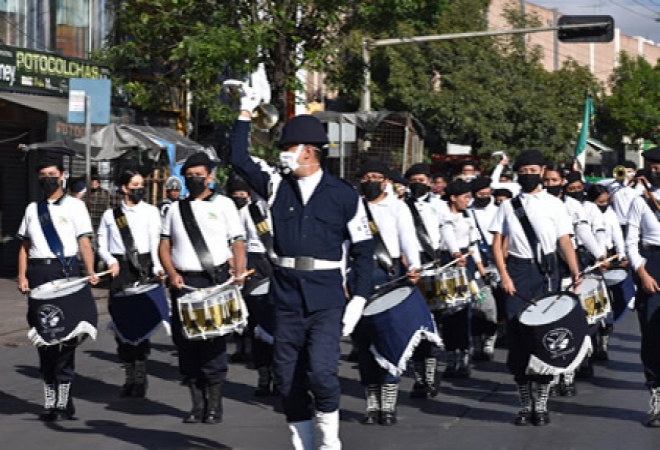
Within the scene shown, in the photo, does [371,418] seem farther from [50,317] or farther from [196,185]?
[50,317]

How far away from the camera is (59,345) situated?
10.4 meters

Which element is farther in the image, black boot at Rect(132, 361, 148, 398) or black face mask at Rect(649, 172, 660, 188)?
black boot at Rect(132, 361, 148, 398)

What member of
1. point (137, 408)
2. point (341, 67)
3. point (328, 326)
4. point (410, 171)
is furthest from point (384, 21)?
point (328, 326)

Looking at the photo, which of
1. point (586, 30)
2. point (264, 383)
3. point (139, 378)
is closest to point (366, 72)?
point (586, 30)

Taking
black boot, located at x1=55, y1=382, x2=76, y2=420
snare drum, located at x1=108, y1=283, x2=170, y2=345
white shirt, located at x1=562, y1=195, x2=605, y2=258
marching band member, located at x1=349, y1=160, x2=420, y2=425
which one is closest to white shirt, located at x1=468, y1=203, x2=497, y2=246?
white shirt, located at x1=562, y1=195, x2=605, y2=258

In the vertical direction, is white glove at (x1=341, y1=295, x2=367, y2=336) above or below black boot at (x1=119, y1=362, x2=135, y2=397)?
above

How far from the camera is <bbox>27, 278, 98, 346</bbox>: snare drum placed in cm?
1032

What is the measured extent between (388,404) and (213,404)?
1292 mm

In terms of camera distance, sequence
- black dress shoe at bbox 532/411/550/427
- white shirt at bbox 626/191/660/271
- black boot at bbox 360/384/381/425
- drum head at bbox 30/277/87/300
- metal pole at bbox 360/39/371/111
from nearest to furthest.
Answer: black dress shoe at bbox 532/411/550/427 < white shirt at bbox 626/191/660/271 < black boot at bbox 360/384/381/425 < drum head at bbox 30/277/87/300 < metal pole at bbox 360/39/371/111

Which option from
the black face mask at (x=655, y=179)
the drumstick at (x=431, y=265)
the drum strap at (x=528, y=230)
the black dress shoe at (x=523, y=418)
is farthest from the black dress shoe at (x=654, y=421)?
the drumstick at (x=431, y=265)

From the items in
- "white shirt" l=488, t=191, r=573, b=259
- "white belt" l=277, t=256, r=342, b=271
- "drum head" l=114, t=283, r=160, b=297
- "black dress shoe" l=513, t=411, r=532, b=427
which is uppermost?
"white shirt" l=488, t=191, r=573, b=259

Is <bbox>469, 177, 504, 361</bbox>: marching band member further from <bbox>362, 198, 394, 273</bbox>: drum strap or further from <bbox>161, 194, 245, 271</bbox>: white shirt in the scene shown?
<bbox>161, 194, 245, 271</bbox>: white shirt

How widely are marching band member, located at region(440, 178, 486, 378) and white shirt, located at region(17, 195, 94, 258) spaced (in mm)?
3286

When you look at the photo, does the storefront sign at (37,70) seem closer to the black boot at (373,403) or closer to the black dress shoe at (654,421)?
the black boot at (373,403)
